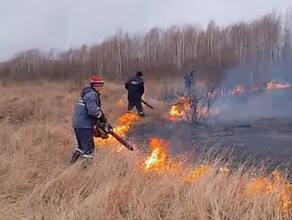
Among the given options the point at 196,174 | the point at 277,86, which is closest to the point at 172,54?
the point at 277,86

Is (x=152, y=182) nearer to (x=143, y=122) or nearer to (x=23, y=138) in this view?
(x=23, y=138)

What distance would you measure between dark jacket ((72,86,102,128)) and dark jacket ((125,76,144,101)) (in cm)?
833

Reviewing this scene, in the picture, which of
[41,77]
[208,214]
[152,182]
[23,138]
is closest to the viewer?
[208,214]

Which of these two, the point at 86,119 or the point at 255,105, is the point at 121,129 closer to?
the point at 86,119

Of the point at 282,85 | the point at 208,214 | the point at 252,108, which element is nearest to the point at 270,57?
the point at 282,85

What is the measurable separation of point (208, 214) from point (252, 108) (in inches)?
562

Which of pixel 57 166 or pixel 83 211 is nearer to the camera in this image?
pixel 83 211

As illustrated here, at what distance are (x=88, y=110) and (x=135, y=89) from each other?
8848mm

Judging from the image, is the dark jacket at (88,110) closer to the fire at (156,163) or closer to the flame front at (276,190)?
the fire at (156,163)

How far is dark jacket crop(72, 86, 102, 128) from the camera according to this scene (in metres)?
7.40

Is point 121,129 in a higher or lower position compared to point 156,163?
lower

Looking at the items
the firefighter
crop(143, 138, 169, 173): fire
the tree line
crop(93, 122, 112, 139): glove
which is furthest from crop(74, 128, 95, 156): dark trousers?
the tree line

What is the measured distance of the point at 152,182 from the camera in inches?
225

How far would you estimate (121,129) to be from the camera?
44.2ft
